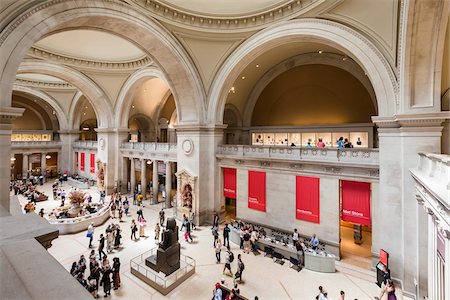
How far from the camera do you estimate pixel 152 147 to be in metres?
18.5

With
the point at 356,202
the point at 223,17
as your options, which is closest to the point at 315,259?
the point at 356,202

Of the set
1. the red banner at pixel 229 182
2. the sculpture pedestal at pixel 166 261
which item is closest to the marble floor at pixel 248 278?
the sculpture pedestal at pixel 166 261

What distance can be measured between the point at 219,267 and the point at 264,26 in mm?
10959

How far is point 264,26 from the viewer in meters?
11.7

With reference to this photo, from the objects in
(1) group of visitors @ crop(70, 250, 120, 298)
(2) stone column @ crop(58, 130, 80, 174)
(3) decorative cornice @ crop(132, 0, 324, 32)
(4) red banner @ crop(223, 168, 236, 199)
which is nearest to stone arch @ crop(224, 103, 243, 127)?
(4) red banner @ crop(223, 168, 236, 199)

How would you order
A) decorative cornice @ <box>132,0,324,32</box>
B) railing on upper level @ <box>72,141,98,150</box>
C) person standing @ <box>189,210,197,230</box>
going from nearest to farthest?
decorative cornice @ <box>132,0,324,32</box>
person standing @ <box>189,210,197,230</box>
railing on upper level @ <box>72,141,98,150</box>

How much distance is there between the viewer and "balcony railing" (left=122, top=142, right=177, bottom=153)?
1702cm

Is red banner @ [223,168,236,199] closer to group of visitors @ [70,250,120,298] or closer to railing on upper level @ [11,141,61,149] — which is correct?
group of visitors @ [70,250,120,298]

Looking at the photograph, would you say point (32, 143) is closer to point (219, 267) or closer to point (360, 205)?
point (219, 267)

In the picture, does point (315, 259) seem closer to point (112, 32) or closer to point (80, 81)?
point (112, 32)

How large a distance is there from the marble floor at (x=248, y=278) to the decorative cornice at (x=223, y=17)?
10.5 meters

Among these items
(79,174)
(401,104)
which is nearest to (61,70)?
(79,174)

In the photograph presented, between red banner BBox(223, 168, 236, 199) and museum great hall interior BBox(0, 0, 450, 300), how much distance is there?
8 cm

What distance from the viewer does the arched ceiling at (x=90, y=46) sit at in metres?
13.9
